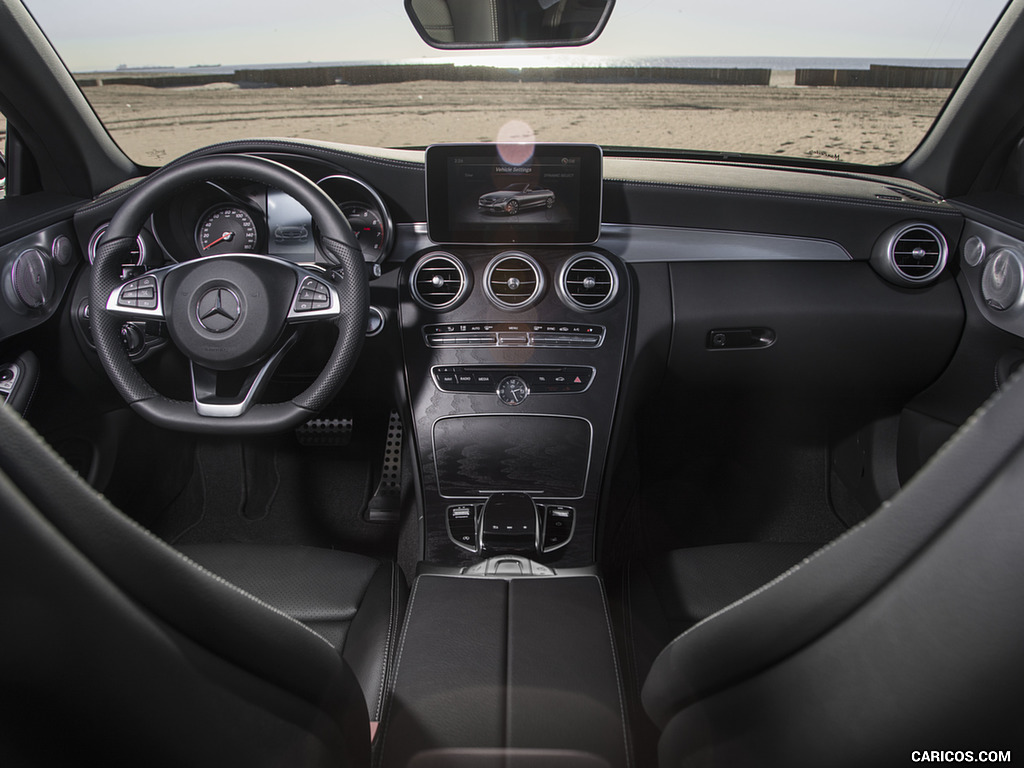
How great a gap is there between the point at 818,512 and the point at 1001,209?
123 cm

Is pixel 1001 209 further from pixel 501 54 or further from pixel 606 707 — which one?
pixel 606 707

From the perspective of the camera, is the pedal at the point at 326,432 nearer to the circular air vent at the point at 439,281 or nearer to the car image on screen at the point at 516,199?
the circular air vent at the point at 439,281

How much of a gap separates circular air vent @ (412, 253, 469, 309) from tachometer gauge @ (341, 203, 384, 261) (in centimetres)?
14

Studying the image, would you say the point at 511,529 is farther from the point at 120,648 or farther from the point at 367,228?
the point at 120,648

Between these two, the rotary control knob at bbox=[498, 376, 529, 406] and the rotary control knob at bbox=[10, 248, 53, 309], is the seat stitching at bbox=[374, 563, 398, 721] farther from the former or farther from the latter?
the rotary control knob at bbox=[10, 248, 53, 309]

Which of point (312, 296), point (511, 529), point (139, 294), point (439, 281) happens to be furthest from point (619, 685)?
point (139, 294)

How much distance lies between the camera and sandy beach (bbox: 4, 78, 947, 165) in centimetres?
259

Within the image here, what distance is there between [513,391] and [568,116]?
4716 millimetres

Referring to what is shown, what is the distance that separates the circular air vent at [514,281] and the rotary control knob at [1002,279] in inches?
53.1

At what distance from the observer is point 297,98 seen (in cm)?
493

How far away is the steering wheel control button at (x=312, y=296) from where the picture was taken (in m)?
1.82

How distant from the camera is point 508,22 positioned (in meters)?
1.88

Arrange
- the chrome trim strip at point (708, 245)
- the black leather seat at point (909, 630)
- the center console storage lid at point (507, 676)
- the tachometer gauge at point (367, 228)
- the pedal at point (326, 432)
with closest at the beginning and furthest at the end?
the black leather seat at point (909, 630) < the center console storage lid at point (507, 676) < the tachometer gauge at point (367, 228) < the chrome trim strip at point (708, 245) < the pedal at point (326, 432)

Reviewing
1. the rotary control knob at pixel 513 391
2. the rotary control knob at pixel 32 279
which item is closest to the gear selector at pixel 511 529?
the rotary control knob at pixel 513 391
